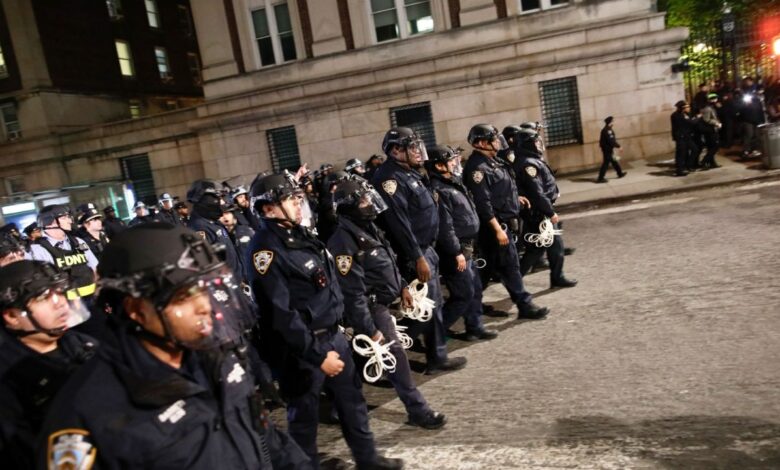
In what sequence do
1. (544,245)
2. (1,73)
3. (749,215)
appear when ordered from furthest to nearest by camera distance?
(1,73)
(749,215)
(544,245)

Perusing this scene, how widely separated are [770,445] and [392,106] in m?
16.0

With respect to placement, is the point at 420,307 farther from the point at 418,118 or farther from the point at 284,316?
the point at 418,118

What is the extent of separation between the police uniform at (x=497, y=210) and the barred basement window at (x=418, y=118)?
447 inches

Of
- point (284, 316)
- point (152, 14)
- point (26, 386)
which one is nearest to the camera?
point (26, 386)

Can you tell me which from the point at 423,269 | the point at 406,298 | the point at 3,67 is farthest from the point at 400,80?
the point at 3,67

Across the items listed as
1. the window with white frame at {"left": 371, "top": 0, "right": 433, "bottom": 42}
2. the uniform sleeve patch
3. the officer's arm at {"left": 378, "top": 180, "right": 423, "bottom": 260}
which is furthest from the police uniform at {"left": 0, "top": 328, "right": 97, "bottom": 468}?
the window with white frame at {"left": 371, "top": 0, "right": 433, "bottom": 42}

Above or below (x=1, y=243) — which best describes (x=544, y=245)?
below

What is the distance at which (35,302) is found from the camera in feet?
9.53

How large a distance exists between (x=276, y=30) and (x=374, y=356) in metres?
18.3

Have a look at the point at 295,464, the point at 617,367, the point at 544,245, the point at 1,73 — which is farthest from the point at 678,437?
the point at 1,73

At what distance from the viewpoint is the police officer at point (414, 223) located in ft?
17.9

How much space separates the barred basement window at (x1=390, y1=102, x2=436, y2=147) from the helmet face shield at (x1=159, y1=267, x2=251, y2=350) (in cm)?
1661

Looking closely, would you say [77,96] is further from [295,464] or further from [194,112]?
[295,464]

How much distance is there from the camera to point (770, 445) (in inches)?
138
